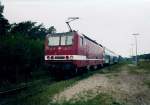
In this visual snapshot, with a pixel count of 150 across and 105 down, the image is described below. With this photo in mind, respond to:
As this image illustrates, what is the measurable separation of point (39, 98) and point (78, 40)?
8.59 meters

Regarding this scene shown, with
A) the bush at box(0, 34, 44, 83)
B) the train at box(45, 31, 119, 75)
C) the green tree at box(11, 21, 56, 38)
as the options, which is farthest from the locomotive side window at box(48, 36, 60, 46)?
the green tree at box(11, 21, 56, 38)

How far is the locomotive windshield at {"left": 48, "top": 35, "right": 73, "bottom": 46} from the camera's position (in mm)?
20203

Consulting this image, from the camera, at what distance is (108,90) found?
14.3 meters

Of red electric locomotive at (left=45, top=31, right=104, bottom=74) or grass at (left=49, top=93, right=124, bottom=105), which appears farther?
red electric locomotive at (left=45, top=31, right=104, bottom=74)

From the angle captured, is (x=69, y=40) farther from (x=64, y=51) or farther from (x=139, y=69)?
(x=139, y=69)

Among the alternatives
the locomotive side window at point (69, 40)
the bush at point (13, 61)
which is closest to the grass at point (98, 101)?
the locomotive side window at point (69, 40)

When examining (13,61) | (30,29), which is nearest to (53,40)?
(13,61)

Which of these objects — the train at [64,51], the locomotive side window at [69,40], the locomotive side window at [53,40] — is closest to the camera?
the train at [64,51]

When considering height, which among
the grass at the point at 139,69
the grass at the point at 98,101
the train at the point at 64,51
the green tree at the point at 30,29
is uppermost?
the green tree at the point at 30,29

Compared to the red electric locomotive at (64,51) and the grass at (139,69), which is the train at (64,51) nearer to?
the red electric locomotive at (64,51)

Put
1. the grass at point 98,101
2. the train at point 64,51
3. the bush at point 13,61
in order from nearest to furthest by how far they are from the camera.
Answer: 1. the grass at point 98,101
2. the train at point 64,51
3. the bush at point 13,61

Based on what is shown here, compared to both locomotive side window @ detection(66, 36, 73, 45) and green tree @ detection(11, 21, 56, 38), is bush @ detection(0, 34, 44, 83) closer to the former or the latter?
locomotive side window @ detection(66, 36, 73, 45)

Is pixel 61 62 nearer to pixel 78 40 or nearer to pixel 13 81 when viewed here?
pixel 78 40

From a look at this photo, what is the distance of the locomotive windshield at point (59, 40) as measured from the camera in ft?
66.3
